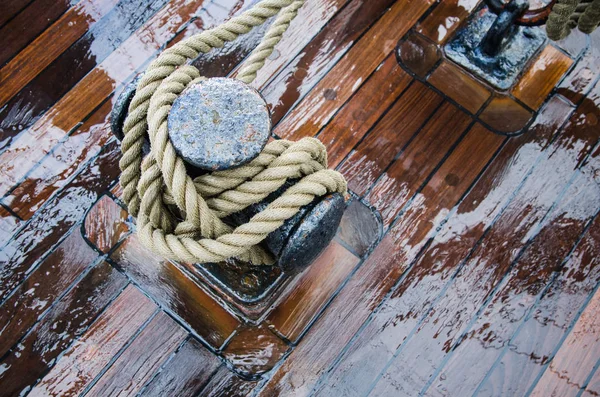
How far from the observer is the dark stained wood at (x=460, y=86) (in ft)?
5.96

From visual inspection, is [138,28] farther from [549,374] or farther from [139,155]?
[549,374]

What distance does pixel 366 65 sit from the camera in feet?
6.04

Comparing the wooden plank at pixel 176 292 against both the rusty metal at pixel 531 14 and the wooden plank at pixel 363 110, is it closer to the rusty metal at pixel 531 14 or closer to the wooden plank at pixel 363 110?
the wooden plank at pixel 363 110

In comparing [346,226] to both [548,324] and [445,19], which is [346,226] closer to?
[548,324]

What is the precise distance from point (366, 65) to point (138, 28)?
0.93m

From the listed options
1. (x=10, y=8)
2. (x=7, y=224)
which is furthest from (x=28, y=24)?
(x=7, y=224)

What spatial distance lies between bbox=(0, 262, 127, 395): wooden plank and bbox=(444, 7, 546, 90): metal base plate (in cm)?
155

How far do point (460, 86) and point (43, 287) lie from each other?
171cm

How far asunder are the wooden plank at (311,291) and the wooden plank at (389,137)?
261 millimetres

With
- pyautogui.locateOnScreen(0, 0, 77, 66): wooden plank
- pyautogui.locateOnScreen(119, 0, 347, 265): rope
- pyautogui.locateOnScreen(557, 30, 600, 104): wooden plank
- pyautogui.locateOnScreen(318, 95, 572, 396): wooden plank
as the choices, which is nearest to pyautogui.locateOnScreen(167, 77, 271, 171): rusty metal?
pyautogui.locateOnScreen(119, 0, 347, 265): rope

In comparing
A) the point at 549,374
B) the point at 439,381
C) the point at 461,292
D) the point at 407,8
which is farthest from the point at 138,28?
the point at 549,374

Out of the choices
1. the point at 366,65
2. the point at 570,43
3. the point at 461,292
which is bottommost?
the point at 461,292

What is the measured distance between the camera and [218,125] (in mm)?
957

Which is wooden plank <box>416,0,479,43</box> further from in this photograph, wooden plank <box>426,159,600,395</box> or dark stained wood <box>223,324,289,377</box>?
dark stained wood <box>223,324,289,377</box>
